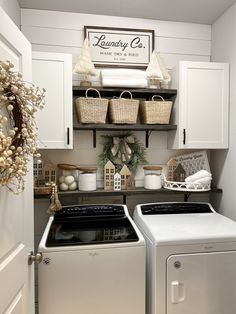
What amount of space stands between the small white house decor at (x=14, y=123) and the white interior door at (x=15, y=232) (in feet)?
0.44

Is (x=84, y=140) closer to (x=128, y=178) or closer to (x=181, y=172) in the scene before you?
(x=128, y=178)

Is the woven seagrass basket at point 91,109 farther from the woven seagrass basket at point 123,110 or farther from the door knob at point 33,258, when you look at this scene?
the door knob at point 33,258

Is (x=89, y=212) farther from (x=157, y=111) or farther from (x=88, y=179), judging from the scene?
(x=157, y=111)

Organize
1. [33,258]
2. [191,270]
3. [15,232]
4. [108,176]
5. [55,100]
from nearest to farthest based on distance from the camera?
[15,232]
[33,258]
[191,270]
[55,100]
[108,176]

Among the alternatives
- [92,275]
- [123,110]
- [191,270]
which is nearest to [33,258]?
[92,275]

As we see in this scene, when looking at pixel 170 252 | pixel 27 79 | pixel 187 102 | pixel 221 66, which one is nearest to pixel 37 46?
pixel 27 79

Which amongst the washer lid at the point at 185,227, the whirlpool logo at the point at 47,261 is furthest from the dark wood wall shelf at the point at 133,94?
the whirlpool logo at the point at 47,261

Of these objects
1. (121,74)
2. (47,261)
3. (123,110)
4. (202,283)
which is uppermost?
(121,74)

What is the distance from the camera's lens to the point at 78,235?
5.59 ft

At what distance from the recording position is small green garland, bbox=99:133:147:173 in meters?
2.31

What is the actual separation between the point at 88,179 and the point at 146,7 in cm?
158

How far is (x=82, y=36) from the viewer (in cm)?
227

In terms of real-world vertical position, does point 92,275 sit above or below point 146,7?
below

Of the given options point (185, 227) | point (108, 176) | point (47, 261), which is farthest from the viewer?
point (108, 176)
